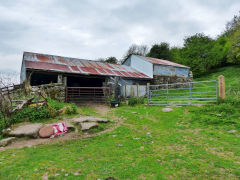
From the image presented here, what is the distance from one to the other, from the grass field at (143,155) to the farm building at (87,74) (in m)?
6.71

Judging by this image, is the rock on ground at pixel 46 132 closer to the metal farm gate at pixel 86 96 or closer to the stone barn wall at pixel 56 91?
the stone barn wall at pixel 56 91

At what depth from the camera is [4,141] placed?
423 cm

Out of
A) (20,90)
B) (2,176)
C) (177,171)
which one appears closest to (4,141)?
(2,176)

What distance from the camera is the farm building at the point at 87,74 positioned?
1059cm

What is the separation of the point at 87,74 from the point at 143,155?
378 inches

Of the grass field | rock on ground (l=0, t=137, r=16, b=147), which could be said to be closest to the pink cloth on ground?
the grass field

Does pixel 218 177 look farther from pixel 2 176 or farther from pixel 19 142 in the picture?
pixel 19 142

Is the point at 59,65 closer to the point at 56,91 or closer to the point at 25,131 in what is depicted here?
the point at 56,91

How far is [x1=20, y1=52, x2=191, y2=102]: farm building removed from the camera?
10.6 m

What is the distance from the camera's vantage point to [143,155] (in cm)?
330

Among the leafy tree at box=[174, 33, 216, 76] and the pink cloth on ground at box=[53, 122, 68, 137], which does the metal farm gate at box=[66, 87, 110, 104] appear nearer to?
the pink cloth on ground at box=[53, 122, 68, 137]

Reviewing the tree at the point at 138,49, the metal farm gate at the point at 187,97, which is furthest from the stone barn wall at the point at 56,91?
the tree at the point at 138,49

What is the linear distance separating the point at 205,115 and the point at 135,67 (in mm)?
13389

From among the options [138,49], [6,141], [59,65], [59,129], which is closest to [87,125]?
[59,129]
